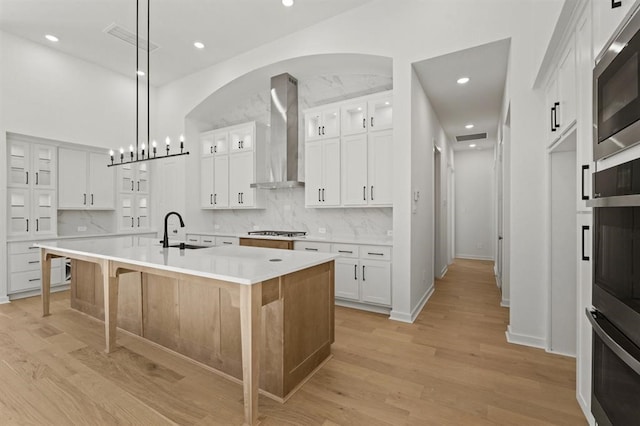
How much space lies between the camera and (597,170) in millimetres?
1529

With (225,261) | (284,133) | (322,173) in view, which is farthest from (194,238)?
(225,261)

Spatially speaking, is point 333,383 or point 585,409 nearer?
point 585,409

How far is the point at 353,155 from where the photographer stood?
4008 millimetres

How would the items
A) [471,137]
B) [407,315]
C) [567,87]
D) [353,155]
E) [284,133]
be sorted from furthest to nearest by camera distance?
[471,137]
[284,133]
[353,155]
[407,315]
[567,87]

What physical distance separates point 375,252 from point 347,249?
0.38 meters

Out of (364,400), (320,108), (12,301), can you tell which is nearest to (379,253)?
(364,400)

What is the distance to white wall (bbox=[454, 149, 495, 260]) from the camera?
7.51 m

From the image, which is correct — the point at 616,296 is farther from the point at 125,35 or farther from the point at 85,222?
the point at 85,222

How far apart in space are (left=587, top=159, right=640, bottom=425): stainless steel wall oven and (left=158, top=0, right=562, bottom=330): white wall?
1.41 metres

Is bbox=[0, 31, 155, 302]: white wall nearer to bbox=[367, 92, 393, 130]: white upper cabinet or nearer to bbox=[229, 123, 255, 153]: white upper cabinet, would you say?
bbox=[229, 123, 255, 153]: white upper cabinet

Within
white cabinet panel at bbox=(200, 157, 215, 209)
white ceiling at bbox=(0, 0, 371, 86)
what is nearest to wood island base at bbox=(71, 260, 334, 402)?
white cabinet panel at bbox=(200, 157, 215, 209)

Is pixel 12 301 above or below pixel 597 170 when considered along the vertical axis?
below

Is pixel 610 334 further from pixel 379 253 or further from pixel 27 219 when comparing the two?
pixel 27 219

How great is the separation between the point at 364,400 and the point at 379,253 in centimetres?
188
